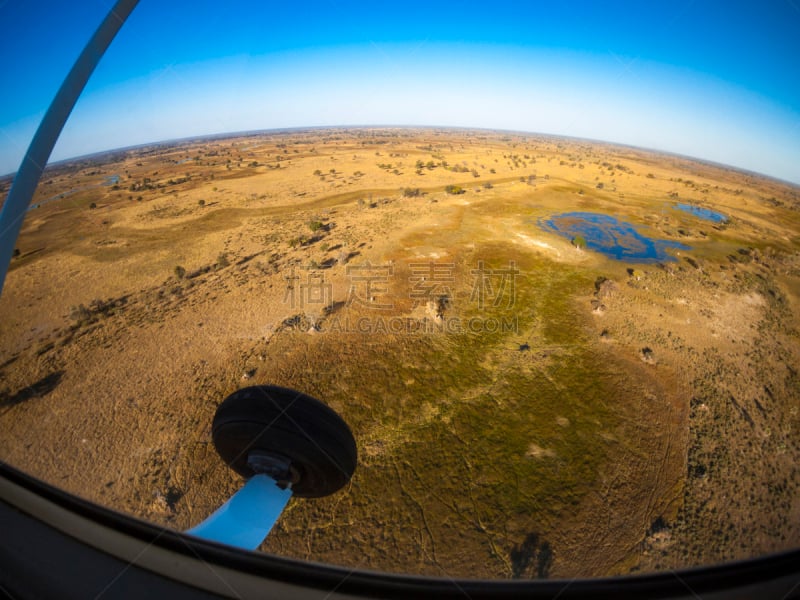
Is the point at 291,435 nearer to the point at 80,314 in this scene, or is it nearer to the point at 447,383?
the point at 447,383

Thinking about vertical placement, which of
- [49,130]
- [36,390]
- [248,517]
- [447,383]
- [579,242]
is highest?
[49,130]

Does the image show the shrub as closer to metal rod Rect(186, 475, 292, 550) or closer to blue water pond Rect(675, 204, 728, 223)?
metal rod Rect(186, 475, 292, 550)

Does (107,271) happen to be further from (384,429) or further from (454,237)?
(454,237)

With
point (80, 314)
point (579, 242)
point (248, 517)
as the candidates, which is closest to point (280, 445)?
point (248, 517)

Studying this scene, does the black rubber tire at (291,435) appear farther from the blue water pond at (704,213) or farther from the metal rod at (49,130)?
the blue water pond at (704,213)

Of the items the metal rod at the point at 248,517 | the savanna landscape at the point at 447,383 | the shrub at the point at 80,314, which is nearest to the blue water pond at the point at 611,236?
the savanna landscape at the point at 447,383

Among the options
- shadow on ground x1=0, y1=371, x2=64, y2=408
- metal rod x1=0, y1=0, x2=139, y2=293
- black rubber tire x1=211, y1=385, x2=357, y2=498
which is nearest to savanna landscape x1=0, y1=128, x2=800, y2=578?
shadow on ground x1=0, y1=371, x2=64, y2=408

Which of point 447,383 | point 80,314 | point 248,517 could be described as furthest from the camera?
point 80,314

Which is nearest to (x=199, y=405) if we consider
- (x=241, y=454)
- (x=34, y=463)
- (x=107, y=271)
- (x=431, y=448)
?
(x=34, y=463)
